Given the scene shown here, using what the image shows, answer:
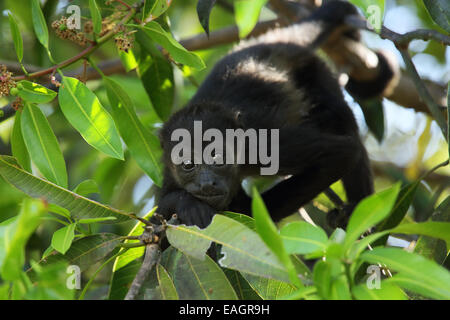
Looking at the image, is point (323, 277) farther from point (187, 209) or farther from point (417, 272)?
point (187, 209)

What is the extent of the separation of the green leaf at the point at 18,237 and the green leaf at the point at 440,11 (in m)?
2.05

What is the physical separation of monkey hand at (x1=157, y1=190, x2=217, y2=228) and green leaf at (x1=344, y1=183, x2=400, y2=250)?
6.16ft

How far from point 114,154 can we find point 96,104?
288 millimetres

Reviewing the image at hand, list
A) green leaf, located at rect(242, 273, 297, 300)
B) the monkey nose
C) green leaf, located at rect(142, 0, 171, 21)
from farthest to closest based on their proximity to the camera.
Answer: the monkey nose → green leaf, located at rect(142, 0, 171, 21) → green leaf, located at rect(242, 273, 297, 300)

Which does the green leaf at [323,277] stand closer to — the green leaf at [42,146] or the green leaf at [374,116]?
the green leaf at [42,146]

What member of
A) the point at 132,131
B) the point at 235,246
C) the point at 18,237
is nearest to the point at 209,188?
the point at 132,131

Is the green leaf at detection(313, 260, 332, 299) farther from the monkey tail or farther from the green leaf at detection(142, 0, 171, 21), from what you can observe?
the monkey tail

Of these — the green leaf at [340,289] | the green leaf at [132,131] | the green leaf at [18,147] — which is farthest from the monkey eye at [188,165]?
the green leaf at [340,289]

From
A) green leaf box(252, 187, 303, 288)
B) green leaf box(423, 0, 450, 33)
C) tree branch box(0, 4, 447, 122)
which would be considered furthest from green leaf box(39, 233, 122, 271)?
tree branch box(0, 4, 447, 122)

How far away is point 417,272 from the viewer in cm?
166

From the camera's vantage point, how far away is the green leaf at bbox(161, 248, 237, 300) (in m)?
2.36

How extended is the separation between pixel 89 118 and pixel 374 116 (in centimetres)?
391

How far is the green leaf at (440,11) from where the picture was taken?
2.65 m
